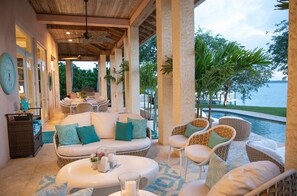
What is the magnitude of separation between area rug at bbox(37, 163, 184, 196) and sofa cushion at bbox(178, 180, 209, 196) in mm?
870

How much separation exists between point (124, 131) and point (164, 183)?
1328 mm

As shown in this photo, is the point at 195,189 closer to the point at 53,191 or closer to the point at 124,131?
the point at 53,191

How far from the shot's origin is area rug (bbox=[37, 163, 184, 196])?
3025mm

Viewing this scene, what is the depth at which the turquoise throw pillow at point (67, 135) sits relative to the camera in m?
3.91

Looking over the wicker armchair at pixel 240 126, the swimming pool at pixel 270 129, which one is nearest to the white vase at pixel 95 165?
the wicker armchair at pixel 240 126

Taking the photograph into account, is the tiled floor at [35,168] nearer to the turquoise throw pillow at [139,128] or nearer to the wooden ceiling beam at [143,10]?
the turquoise throw pillow at [139,128]

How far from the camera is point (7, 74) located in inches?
175

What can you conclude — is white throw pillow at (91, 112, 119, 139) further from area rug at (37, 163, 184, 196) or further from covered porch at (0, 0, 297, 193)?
covered porch at (0, 0, 297, 193)

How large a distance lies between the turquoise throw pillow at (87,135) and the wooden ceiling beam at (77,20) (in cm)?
510

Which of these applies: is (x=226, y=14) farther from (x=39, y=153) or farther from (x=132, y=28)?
(x=39, y=153)

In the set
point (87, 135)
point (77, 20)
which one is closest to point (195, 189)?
point (87, 135)

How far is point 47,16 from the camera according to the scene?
7488mm

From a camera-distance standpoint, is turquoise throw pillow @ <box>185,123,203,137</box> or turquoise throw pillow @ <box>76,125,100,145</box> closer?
turquoise throw pillow @ <box>185,123,203,137</box>

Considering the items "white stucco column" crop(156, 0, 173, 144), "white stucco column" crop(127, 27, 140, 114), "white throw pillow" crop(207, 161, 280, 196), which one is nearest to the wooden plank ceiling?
"white stucco column" crop(127, 27, 140, 114)
